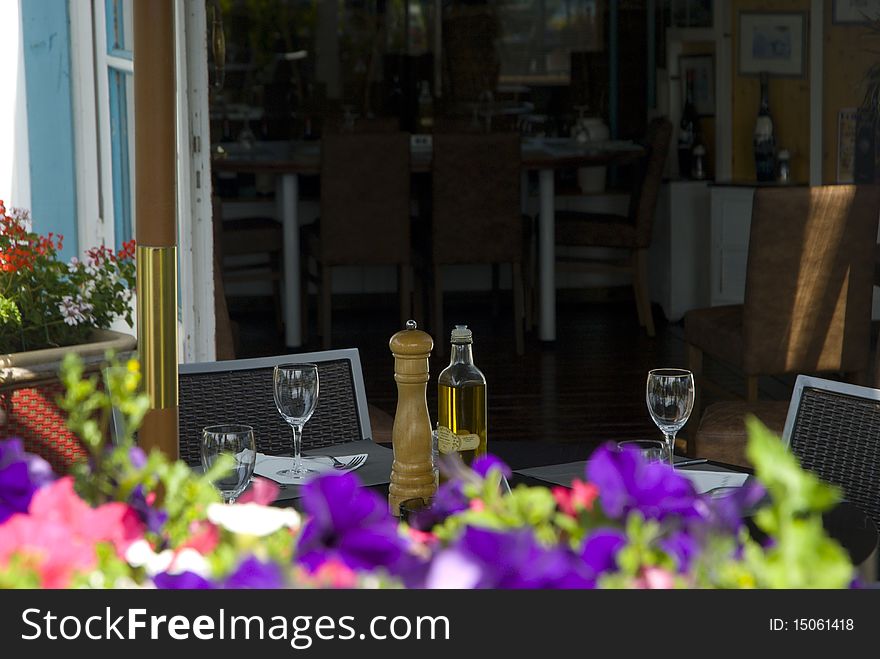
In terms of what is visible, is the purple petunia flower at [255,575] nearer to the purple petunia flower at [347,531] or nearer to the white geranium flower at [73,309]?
the purple petunia flower at [347,531]

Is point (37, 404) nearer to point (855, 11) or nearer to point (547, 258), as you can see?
point (547, 258)

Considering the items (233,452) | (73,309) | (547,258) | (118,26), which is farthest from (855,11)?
(233,452)

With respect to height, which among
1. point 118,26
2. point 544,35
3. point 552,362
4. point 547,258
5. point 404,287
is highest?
point 544,35

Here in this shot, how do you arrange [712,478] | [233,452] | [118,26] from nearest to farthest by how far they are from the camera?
1. [233,452]
2. [712,478]
3. [118,26]

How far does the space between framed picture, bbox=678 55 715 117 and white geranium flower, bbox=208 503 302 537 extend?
6.95m

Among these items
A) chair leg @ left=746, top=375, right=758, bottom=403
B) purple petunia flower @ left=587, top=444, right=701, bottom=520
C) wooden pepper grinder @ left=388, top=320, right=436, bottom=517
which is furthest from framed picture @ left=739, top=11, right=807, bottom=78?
purple petunia flower @ left=587, top=444, right=701, bottom=520

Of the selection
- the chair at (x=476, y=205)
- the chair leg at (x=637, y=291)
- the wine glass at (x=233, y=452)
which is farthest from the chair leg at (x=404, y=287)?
the wine glass at (x=233, y=452)

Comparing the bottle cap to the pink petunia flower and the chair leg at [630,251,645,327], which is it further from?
the chair leg at [630,251,645,327]

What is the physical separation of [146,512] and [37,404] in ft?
7.25

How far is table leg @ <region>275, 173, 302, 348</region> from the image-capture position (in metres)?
6.39

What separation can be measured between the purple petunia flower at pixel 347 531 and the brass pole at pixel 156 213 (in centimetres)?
33

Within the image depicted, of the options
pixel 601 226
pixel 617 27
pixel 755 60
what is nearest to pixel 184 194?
pixel 601 226

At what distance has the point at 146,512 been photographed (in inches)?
33.5

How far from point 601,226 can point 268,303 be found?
6.52 feet
